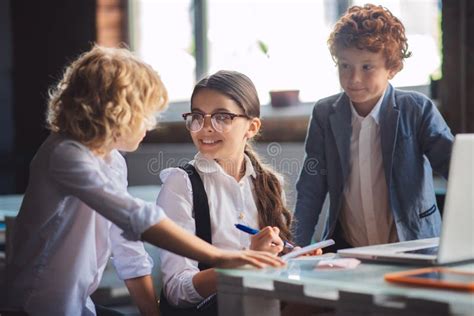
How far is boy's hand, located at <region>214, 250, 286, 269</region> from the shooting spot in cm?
157

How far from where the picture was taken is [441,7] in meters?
4.12

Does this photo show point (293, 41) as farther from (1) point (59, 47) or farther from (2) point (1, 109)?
(2) point (1, 109)

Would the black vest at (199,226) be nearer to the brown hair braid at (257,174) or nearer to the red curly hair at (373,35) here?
the brown hair braid at (257,174)

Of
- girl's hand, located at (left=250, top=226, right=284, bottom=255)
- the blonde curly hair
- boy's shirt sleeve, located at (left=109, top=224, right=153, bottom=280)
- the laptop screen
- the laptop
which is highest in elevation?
the blonde curly hair

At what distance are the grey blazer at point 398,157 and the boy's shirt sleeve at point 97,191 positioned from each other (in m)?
0.88

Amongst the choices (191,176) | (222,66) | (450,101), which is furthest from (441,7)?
(191,176)

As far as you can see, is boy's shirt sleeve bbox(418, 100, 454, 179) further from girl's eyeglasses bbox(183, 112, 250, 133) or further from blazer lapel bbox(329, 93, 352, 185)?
girl's eyeglasses bbox(183, 112, 250, 133)

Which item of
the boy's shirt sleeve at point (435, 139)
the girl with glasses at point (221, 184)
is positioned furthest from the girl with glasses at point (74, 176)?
the boy's shirt sleeve at point (435, 139)

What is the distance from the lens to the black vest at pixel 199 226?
193cm

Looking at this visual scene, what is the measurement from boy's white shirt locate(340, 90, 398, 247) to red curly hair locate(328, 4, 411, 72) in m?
0.13

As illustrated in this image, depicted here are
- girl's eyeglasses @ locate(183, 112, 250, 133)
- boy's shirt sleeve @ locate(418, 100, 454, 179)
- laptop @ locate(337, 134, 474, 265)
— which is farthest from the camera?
boy's shirt sleeve @ locate(418, 100, 454, 179)

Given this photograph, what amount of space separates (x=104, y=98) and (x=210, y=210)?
1.45 feet

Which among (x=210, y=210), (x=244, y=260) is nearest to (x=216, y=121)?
(x=210, y=210)

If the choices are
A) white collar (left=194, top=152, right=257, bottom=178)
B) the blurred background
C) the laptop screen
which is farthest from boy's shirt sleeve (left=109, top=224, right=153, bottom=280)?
the blurred background
